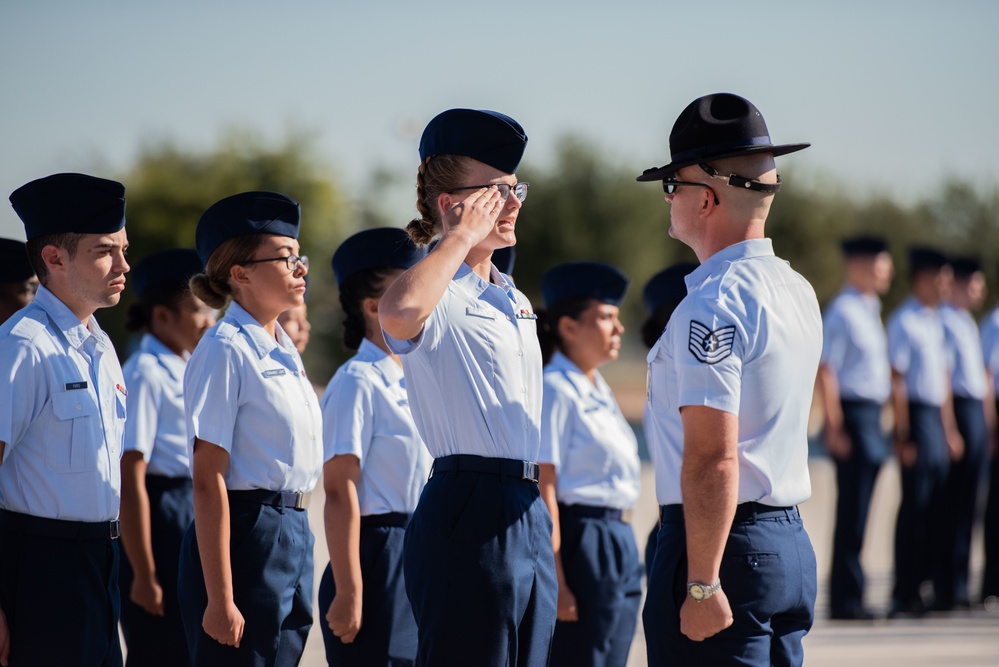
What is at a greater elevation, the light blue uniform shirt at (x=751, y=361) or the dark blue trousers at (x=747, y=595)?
the light blue uniform shirt at (x=751, y=361)

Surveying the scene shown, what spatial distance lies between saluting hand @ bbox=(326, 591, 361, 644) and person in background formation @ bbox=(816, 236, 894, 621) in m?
4.99

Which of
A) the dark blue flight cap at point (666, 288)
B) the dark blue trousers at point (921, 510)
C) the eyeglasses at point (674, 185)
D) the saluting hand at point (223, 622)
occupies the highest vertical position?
the eyeglasses at point (674, 185)

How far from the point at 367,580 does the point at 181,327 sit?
66.0 inches

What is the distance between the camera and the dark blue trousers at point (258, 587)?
12.2 ft

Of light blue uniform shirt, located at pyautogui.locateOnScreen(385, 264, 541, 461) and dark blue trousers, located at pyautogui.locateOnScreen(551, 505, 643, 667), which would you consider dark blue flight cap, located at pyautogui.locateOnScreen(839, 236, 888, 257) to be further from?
light blue uniform shirt, located at pyautogui.locateOnScreen(385, 264, 541, 461)

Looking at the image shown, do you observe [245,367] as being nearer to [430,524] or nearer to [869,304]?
[430,524]

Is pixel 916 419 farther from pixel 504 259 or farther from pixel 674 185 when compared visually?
pixel 674 185

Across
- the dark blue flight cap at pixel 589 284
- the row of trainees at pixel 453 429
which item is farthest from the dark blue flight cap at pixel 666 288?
the row of trainees at pixel 453 429

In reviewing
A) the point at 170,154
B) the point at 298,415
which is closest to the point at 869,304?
the point at 298,415

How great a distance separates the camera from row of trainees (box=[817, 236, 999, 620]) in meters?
8.52

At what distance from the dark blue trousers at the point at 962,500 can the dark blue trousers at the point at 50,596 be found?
7179 millimetres

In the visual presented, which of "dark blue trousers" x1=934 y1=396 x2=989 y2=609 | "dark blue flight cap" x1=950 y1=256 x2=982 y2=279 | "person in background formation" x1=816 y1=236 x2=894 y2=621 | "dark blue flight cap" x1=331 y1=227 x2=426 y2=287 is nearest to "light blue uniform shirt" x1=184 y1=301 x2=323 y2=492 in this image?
"dark blue flight cap" x1=331 y1=227 x2=426 y2=287

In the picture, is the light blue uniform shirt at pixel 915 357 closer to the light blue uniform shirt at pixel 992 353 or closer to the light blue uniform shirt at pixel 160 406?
the light blue uniform shirt at pixel 992 353

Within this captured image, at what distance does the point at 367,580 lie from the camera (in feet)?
14.5
